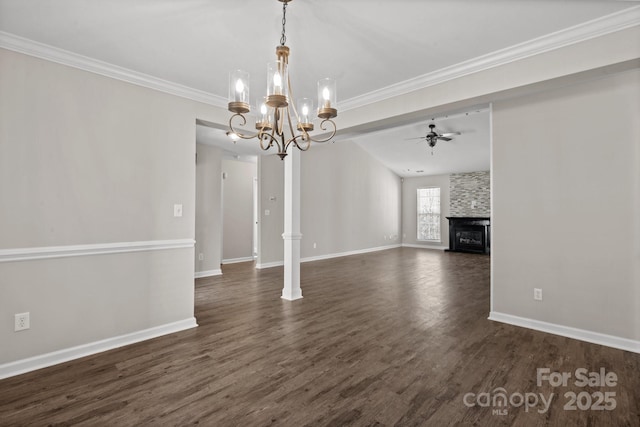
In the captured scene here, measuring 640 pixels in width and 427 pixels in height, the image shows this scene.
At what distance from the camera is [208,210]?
6.25 meters

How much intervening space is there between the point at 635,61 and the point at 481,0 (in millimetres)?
1353

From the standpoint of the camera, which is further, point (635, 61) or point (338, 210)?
point (338, 210)

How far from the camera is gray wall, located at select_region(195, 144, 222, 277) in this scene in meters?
6.11

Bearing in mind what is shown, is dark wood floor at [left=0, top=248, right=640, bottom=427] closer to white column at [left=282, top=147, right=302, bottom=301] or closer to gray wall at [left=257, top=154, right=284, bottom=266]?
white column at [left=282, top=147, right=302, bottom=301]

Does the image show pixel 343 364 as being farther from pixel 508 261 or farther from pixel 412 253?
pixel 412 253

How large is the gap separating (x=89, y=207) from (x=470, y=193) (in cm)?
1032

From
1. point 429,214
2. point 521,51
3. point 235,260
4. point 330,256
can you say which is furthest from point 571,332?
point 429,214

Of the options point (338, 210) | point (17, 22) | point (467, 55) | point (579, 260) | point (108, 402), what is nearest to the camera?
Answer: point (108, 402)

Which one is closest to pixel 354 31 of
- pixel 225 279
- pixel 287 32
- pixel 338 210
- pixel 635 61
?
pixel 287 32

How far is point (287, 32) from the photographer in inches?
94.6

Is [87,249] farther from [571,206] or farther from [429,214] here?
[429,214]

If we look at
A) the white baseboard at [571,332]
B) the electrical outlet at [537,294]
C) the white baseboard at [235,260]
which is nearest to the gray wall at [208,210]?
the white baseboard at [235,260]

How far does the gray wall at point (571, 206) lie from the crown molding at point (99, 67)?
3419mm

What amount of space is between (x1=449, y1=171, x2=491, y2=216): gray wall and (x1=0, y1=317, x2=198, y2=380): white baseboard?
370 inches
